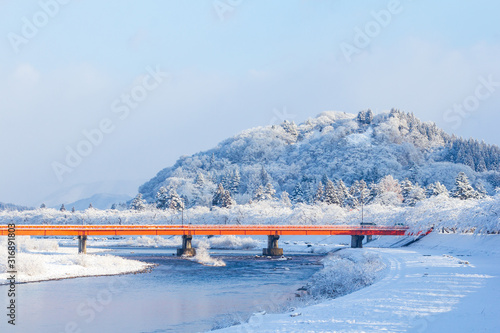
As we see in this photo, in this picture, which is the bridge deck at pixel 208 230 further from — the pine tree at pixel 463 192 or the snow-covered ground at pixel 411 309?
the snow-covered ground at pixel 411 309

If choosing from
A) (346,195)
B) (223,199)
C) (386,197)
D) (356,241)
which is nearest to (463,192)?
(356,241)

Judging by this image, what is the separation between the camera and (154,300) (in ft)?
124

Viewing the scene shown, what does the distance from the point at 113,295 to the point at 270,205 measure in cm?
11507

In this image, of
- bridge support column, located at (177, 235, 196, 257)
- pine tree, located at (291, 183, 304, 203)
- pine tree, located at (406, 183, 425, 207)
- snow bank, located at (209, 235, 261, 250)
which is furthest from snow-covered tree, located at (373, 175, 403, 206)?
bridge support column, located at (177, 235, 196, 257)

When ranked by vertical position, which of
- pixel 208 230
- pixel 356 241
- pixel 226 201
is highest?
pixel 226 201

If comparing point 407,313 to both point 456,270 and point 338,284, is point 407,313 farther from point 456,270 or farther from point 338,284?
point 338,284

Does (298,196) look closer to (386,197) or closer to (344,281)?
(386,197)

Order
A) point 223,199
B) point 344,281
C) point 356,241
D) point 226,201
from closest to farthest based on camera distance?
1. point 344,281
2. point 356,241
3. point 226,201
4. point 223,199

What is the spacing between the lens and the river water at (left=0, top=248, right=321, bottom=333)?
29391mm

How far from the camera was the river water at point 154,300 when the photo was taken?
29.4m

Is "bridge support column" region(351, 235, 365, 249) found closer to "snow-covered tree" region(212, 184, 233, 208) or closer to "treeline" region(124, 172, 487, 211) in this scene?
"treeline" region(124, 172, 487, 211)

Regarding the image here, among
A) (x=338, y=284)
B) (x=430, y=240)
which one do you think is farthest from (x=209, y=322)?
(x=430, y=240)

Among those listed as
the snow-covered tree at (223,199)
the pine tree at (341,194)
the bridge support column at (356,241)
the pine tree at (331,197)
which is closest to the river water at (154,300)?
the bridge support column at (356,241)

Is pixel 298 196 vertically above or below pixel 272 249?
above
